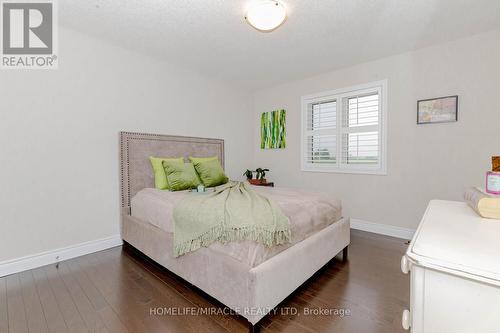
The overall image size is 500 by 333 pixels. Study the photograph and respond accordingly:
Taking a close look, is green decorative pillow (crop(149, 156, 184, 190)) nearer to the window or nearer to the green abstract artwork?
the green abstract artwork

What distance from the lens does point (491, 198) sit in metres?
0.81

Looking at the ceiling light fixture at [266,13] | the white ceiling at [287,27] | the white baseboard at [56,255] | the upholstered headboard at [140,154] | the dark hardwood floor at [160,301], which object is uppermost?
the white ceiling at [287,27]

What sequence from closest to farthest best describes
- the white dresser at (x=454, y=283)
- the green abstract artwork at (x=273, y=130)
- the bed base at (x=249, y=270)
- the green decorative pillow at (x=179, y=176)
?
1. the white dresser at (x=454, y=283)
2. the bed base at (x=249, y=270)
3. the green decorative pillow at (x=179, y=176)
4. the green abstract artwork at (x=273, y=130)

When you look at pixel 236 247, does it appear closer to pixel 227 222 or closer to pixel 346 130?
pixel 227 222

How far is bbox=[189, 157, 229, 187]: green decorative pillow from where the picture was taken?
3.13 m

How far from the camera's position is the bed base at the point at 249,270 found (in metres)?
1.38

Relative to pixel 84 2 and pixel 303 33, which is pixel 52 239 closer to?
pixel 84 2

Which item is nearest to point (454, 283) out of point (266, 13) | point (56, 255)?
point (266, 13)

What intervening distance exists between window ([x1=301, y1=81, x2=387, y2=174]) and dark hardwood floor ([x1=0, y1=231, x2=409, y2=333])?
1.55 metres

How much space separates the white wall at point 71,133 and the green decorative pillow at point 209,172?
28.4 inches

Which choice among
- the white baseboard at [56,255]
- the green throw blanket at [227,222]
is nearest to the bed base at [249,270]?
the green throw blanket at [227,222]

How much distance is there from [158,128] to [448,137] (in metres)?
3.67

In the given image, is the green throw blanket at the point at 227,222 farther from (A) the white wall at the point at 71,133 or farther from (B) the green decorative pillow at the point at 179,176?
(A) the white wall at the point at 71,133

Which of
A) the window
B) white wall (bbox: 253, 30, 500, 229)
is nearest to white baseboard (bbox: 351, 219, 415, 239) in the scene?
white wall (bbox: 253, 30, 500, 229)
